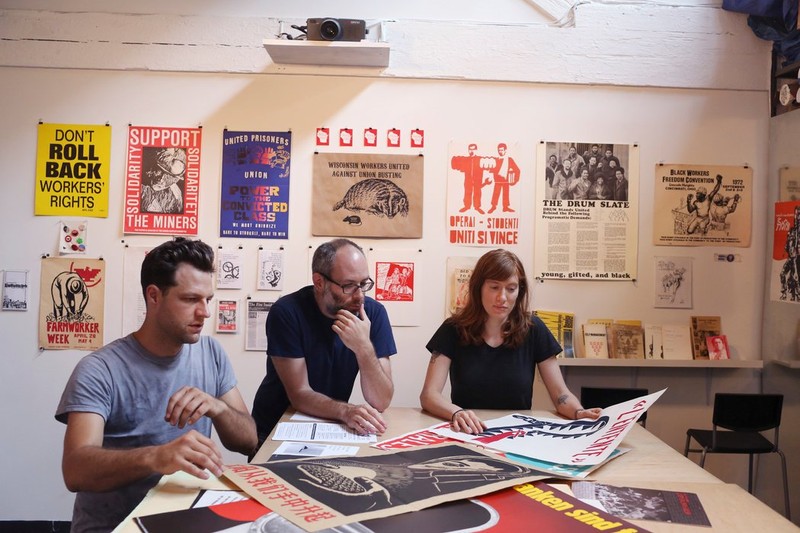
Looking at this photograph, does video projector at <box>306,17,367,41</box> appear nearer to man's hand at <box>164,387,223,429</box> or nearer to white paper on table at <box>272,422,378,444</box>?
white paper on table at <box>272,422,378,444</box>

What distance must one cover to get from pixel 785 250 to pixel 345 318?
8.52ft

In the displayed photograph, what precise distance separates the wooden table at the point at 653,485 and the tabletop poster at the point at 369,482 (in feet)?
0.41

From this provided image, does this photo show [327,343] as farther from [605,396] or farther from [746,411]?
[746,411]

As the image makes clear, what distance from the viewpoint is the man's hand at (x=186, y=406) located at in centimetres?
158

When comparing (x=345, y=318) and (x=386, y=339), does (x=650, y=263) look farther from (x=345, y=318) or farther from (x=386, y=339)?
(x=345, y=318)

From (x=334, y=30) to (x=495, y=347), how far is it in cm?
189

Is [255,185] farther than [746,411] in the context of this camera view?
Yes

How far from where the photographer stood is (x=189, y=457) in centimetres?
139

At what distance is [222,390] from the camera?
2074 millimetres

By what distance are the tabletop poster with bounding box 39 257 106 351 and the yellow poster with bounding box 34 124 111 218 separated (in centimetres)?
30

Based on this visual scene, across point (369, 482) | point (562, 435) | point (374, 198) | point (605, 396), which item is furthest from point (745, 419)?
point (369, 482)

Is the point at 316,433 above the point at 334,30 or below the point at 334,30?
below

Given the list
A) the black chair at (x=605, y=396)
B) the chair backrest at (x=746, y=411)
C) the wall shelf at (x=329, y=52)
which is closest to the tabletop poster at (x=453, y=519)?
the black chair at (x=605, y=396)

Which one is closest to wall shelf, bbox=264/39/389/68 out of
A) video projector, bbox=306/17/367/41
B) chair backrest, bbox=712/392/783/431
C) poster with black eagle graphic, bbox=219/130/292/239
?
video projector, bbox=306/17/367/41
